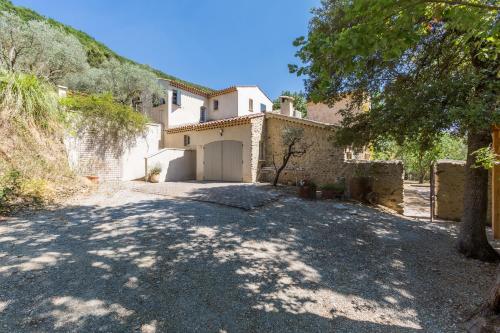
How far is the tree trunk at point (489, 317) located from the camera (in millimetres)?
2566

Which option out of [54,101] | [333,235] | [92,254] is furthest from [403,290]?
[54,101]

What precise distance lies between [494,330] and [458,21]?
11.2 feet

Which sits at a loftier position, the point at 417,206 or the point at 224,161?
the point at 224,161

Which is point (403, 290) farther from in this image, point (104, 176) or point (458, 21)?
point (104, 176)

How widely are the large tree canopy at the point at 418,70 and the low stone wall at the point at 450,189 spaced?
4.09 metres

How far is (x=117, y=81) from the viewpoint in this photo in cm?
1631

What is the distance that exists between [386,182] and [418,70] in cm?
458

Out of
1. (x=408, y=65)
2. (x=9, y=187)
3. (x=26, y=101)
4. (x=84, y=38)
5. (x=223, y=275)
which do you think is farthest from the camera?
(x=84, y=38)

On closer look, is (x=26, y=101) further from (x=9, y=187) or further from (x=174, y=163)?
(x=174, y=163)

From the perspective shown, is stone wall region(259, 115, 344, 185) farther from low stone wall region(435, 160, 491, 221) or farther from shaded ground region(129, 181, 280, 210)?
low stone wall region(435, 160, 491, 221)

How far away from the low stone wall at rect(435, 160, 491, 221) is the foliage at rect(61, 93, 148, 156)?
14.7 m

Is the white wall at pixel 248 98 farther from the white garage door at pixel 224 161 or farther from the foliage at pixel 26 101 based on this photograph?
the foliage at pixel 26 101

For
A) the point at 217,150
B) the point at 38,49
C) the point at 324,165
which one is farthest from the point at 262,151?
the point at 38,49

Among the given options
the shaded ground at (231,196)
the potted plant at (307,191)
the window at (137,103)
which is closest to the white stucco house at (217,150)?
the window at (137,103)
